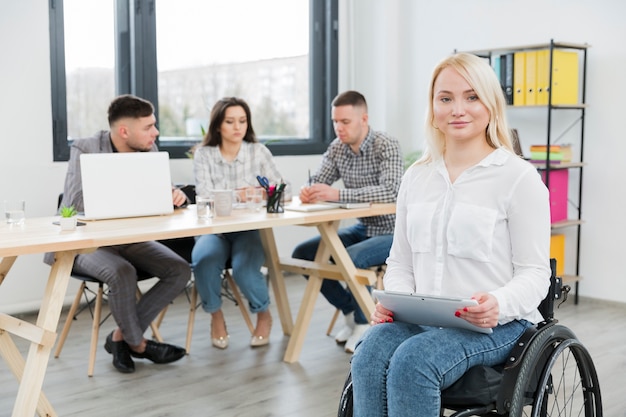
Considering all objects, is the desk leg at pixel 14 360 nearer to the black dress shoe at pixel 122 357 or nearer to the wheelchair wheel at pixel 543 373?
Result: the black dress shoe at pixel 122 357

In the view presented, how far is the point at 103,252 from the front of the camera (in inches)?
138

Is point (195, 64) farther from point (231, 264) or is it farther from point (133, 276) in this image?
point (133, 276)

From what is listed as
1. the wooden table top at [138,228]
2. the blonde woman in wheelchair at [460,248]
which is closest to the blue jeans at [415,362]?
the blonde woman in wheelchair at [460,248]

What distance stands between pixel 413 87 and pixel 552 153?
53.1 inches

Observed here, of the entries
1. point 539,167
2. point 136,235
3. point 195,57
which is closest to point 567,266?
point 539,167

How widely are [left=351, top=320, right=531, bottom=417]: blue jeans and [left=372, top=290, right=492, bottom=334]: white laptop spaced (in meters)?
0.02

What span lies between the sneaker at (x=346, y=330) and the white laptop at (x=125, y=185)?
107cm

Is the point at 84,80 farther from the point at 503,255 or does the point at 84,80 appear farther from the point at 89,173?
the point at 503,255

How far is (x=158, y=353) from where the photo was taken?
3.56 meters

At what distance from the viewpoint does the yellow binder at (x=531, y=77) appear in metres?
4.65


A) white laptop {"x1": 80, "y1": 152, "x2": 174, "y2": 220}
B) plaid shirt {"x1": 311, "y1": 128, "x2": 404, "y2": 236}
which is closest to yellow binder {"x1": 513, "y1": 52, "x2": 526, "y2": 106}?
plaid shirt {"x1": 311, "y1": 128, "x2": 404, "y2": 236}

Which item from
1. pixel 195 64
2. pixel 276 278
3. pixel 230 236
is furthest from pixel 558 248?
pixel 195 64

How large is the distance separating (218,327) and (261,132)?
2127mm

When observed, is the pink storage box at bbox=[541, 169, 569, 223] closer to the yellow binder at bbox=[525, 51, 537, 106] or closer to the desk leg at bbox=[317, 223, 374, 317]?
the yellow binder at bbox=[525, 51, 537, 106]
